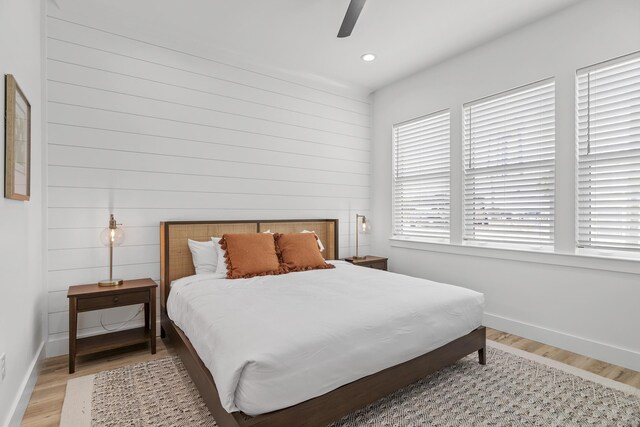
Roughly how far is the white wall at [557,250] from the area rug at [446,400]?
471mm

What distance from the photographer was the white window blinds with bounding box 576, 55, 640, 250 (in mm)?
2541

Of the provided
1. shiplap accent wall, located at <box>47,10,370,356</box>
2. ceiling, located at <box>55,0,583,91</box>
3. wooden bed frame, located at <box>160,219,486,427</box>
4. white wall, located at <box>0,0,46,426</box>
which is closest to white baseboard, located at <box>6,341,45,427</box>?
white wall, located at <box>0,0,46,426</box>

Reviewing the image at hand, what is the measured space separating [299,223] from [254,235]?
2.88 feet

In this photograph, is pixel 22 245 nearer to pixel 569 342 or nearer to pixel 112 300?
pixel 112 300

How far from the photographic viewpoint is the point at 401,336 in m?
2.00

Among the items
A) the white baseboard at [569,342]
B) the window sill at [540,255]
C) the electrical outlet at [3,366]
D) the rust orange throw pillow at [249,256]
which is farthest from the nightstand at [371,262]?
the electrical outlet at [3,366]

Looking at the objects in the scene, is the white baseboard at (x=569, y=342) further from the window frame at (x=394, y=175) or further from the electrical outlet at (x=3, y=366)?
the electrical outlet at (x=3, y=366)

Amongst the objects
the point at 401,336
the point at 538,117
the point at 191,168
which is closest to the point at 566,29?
the point at 538,117

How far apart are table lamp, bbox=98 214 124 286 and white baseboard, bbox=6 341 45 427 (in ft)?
2.16

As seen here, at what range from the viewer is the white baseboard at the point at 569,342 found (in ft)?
8.35

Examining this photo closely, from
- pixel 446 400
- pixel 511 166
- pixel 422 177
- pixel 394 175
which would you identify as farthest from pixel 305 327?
pixel 394 175

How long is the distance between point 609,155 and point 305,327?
2.71 metres

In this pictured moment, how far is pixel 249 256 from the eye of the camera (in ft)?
10.1

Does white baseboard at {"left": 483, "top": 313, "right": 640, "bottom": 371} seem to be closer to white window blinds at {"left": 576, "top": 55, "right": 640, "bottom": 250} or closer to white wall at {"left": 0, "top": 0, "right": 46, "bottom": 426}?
white window blinds at {"left": 576, "top": 55, "right": 640, "bottom": 250}
